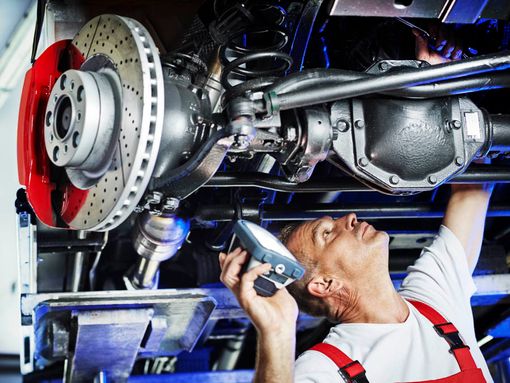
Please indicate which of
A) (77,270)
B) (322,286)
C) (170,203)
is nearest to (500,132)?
(322,286)

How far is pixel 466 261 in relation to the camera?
1776mm

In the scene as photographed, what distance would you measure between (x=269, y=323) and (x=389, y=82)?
480 mm

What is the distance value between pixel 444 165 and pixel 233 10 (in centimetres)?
51

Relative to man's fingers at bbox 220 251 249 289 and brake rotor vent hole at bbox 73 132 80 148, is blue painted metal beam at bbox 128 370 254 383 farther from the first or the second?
brake rotor vent hole at bbox 73 132 80 148

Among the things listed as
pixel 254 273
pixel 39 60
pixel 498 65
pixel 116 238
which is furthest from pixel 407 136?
pixel 116 238

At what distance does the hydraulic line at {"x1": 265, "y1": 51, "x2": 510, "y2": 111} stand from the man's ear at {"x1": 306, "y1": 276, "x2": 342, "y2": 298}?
591mm

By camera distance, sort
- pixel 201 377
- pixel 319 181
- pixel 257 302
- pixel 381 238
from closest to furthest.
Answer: pixel 257 302, pixel 319 181, pixel 381 238, pixel 201 377

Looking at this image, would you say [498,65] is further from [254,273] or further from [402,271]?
[402,271]

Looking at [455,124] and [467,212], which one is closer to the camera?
[455,124]

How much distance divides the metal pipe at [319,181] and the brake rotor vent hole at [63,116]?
12.8 inches

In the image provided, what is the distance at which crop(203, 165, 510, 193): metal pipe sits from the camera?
1.46 m

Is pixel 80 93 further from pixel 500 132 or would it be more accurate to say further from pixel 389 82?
pixel 500 132

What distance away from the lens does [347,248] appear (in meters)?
1.70

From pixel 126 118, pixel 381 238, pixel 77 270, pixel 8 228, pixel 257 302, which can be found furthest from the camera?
pixel 8 228
